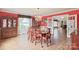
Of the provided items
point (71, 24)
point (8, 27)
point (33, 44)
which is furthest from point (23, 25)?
point (71, 24)

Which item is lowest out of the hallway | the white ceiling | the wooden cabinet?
the hallway

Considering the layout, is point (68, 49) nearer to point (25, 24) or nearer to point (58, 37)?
point (58, 37)

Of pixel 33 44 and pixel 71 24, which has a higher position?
pixel 71 24

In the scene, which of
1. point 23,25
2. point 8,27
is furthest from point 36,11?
point 8,27

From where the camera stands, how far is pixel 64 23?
2432mm

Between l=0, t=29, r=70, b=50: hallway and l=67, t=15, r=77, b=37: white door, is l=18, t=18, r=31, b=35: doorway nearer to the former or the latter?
l=0, t=29, r=70, b=50: hallway

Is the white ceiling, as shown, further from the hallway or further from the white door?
the hallway

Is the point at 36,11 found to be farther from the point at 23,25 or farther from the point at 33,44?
the point at 33,44

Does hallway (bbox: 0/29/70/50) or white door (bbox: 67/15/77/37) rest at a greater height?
white door (bbox: 67/15/77/37)

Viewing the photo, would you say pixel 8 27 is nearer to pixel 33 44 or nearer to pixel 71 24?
pixel 33 44

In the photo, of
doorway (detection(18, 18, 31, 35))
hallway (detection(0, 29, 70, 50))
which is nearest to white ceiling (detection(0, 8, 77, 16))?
doorway (detection(18, 18, 31, 35))

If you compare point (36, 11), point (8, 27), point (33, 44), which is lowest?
point (33, 44)
